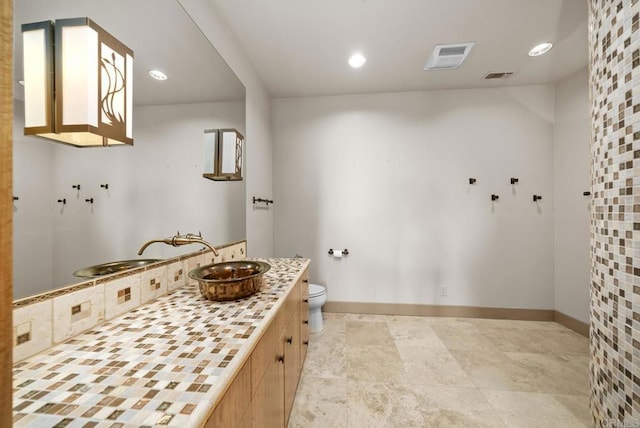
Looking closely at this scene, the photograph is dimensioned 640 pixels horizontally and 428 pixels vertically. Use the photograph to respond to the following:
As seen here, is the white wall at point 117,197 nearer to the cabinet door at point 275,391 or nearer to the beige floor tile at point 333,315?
the cabinet door at point 275,391

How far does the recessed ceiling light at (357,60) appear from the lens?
2.16 meters

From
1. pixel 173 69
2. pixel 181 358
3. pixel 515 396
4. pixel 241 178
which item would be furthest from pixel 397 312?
pixel 173 69

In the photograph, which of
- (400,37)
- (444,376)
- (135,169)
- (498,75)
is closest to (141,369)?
(135,169)

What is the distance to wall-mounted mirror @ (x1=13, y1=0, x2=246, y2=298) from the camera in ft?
2.37

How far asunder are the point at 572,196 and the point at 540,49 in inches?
58.4

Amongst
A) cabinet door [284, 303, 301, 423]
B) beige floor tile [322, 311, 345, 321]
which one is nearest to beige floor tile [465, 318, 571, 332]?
beige floor tile [322, 311, 345, 321]

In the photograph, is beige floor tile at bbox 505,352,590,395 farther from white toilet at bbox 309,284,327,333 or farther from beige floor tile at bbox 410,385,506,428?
white toilet at bbox 309,284,327,333

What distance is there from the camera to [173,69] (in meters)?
1.31

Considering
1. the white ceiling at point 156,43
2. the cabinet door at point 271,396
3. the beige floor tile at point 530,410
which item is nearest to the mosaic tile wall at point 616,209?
the beige floor tile at point 530,410

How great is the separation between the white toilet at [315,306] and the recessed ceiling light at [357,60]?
2247mm

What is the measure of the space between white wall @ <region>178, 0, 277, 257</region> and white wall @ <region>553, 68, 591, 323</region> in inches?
127

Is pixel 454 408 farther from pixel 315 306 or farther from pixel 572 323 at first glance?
pixel 572 323

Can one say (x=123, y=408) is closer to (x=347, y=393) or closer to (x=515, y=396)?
(x=347, y=393)

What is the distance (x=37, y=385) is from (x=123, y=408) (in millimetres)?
272
